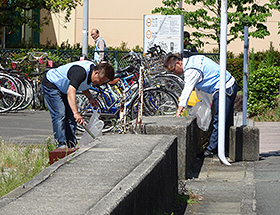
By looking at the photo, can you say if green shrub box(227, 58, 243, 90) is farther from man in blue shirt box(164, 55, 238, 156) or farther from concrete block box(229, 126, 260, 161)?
concrete block box(229, 126, 260, 161)

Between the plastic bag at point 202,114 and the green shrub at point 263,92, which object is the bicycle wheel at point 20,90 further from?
the plastic bag at point 202,114

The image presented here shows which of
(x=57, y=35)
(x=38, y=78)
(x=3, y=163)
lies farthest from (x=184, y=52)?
(x=57, y=35)

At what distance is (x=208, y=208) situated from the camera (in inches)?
236

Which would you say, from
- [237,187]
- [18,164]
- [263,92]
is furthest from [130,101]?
[263,92]

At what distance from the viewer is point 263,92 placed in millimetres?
15523

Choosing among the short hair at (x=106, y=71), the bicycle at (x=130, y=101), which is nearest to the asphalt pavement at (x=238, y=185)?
the short hair at (x=106, y=71)

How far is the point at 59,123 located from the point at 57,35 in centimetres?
2227

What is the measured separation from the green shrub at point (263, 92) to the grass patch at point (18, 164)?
8.38 m

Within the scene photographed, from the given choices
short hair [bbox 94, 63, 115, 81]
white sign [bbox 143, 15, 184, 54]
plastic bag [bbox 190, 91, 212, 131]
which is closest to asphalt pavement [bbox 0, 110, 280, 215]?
plastic bag [bbox 190, 91, 212, 131]

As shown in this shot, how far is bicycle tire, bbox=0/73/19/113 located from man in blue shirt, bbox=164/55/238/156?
7314 mm

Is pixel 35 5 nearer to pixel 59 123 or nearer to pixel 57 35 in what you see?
pixel 57 35

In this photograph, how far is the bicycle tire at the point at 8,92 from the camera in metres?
15.3

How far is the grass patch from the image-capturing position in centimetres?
573

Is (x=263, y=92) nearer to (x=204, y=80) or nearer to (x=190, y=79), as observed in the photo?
(x=204, y=80)
